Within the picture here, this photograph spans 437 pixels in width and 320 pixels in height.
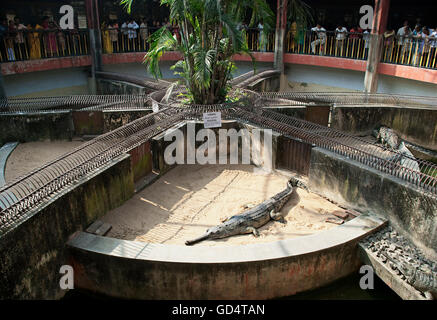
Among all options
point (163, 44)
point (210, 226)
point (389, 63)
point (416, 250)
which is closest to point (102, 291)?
point (210, 226)

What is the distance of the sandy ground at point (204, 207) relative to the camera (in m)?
7.20

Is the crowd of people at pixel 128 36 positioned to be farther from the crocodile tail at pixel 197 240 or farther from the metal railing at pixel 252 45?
the crocodile tail at pixel 197 240

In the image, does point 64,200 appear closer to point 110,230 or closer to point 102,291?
point 110,230

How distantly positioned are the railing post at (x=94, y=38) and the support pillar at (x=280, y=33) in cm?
795

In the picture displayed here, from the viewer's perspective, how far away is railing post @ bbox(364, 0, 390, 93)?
14.0 m

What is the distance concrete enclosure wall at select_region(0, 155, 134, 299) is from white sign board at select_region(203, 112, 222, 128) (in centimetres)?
299

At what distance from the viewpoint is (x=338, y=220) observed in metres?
7.50

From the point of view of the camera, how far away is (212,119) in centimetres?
991

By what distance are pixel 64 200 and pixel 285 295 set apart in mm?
4189

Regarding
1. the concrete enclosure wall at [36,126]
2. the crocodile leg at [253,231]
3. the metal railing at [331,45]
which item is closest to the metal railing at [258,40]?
the metal railing at [331,45]

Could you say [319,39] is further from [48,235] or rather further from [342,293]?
[48,235]

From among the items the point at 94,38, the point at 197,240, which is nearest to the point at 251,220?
the point at 197,240

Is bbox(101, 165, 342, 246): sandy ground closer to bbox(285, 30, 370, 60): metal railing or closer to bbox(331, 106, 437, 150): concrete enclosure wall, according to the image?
bbox(331, 106, 437, 150): concrete enclosure wall

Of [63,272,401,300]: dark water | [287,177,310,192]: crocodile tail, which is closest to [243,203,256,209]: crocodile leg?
[287,177,310,192]: crocodile tail
